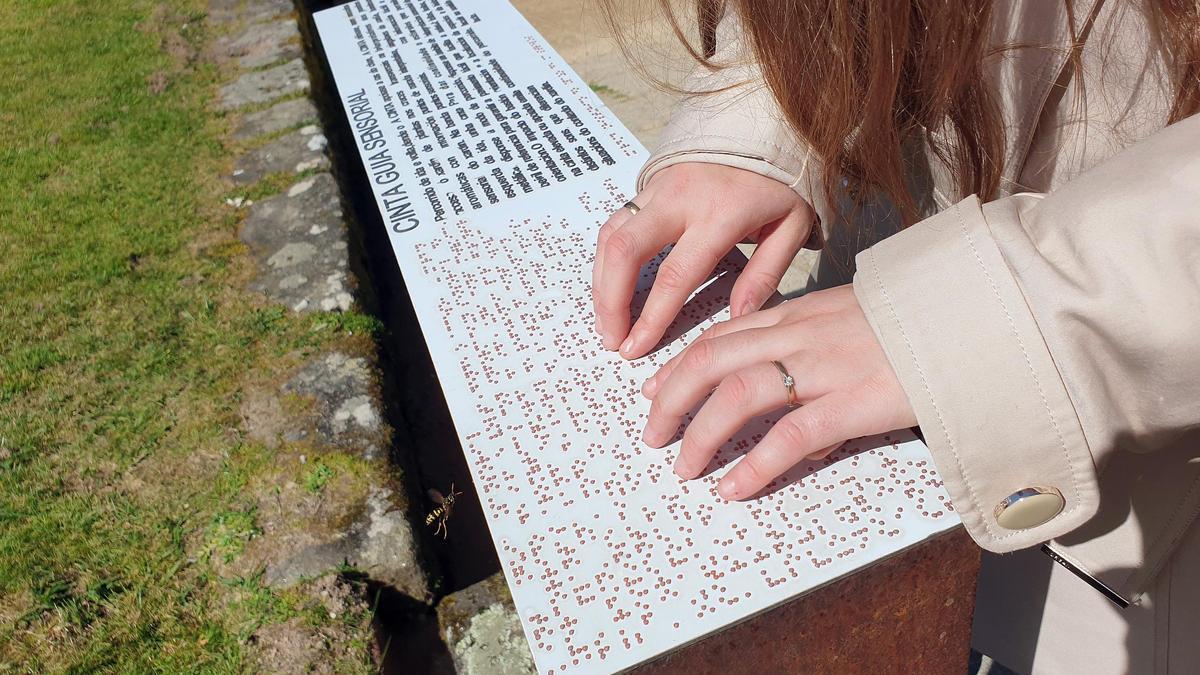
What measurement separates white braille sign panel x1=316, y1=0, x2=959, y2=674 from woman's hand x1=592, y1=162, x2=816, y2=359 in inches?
2.6

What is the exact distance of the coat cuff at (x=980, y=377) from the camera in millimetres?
812

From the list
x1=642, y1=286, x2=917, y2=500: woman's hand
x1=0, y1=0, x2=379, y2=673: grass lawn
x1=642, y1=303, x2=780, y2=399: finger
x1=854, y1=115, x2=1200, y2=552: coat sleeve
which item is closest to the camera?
x1=854, y1=115, x2=1200, y2=552: coat sleeve

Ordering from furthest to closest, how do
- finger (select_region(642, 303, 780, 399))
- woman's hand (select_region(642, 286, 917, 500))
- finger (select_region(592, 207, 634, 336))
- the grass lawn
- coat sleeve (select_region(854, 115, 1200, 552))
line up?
the grass lawn < finger (select_region(592, 207, 634, 336)) < finger (select_region(642, 303, 780, 399)) < woman's hand (select_region(642, 286, 917, 500)) < coat sleeve (select_region(854, 115, 1200, 552))

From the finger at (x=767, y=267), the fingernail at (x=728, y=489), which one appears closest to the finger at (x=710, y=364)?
the fingernail at (x=728, y=489)

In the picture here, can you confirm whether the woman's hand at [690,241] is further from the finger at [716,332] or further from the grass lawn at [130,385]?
the grass lawn at [130,385]

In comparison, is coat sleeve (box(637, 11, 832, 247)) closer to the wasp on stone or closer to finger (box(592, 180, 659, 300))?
finger (box(592, 180, 659, 300))

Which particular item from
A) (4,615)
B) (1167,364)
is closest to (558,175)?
(1167,364)

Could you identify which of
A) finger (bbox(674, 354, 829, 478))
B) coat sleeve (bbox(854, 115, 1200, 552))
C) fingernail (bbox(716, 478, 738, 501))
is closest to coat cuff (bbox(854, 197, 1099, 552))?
coat sleeve (bbox(854, 115, 1200, 552))

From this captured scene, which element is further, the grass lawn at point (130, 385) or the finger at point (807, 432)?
the grass lawn at point (130, 385)

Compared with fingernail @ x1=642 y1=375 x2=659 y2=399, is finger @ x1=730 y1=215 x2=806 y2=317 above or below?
above

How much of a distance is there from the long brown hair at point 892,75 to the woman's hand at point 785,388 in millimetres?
260

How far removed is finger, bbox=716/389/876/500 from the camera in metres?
0.94

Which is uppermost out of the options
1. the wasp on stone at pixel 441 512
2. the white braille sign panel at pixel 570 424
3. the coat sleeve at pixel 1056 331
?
the coat sleeve at pixel 1056 331

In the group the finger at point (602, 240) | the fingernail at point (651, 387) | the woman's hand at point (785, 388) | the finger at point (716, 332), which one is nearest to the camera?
the woman's hand at point (785, 388)
